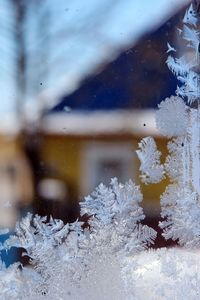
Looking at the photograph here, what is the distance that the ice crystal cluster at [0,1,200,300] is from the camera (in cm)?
65

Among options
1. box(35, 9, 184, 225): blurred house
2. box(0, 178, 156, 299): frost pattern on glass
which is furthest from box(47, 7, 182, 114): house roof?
box(0, 178, 156, 299): frost pattern on glass

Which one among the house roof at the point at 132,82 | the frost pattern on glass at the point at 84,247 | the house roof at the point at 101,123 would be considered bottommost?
the frost pattern on glass at the point at 84,247

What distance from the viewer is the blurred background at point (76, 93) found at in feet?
2.21

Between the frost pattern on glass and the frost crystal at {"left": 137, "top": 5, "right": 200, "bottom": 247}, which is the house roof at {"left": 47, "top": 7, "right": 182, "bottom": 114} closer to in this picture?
the frost crystal at {"left": 137, "top": 5, "right": 200, "bottom": 247}

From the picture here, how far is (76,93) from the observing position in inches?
27.4

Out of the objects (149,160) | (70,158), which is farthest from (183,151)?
(70,158)

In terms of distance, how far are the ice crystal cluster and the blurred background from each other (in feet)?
0.06

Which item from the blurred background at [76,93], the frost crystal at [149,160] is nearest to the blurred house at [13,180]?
the blurred background at [76,93]

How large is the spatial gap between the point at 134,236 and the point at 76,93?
0.24 metres

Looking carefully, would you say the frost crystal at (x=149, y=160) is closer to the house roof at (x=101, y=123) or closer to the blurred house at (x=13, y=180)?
the house roof at (x=101, y=123)

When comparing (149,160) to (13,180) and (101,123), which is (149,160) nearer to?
(101,123)

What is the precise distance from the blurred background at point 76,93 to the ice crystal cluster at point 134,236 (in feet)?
0.06

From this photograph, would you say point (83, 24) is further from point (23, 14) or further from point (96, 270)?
point (96, 270)

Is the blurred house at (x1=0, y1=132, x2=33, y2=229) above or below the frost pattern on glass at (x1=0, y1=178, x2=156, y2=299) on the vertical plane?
above
